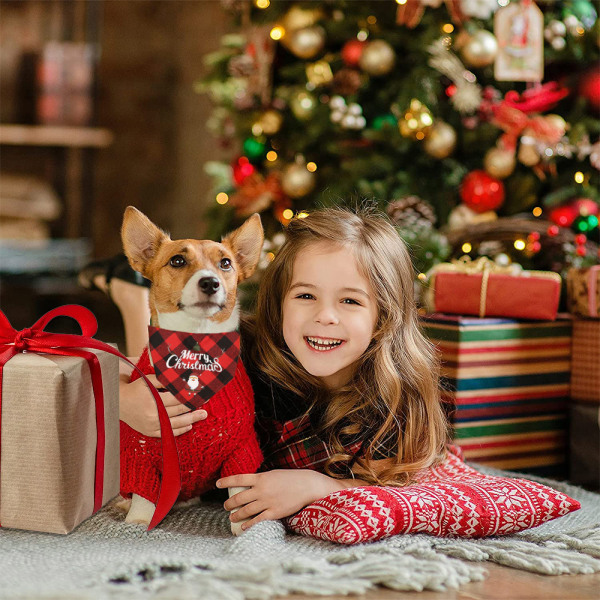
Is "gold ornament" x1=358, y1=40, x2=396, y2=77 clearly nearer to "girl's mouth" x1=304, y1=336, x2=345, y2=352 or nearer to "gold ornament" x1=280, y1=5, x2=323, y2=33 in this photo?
"gold ornament" x1=280, y1=5, x2=323, y2=33

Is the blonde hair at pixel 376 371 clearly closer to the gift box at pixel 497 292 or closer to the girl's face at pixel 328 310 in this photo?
the girl's face at pixel 328 310

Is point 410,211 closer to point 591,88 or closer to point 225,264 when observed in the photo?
point 591,88

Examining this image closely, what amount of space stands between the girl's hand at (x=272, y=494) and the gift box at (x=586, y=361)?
27.3 inches

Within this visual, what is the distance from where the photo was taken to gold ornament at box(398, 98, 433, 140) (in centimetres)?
204

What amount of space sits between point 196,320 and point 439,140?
1.20m

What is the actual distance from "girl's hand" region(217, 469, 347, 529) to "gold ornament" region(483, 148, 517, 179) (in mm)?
1163

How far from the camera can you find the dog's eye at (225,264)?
3.56 ft

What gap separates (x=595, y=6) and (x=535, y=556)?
64.7 inches

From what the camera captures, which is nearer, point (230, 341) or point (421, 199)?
point (230, 341)

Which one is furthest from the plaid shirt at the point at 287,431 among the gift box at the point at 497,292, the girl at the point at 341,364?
the gift box at the point at 497,292

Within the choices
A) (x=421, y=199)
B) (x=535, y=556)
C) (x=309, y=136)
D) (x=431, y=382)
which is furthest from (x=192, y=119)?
(x=535, y=556)

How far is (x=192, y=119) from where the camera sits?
3.88 meters

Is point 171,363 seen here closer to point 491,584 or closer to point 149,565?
point 149,565

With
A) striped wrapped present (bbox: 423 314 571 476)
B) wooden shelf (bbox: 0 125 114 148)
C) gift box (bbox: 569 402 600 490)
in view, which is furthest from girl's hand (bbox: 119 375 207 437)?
wooden shelf (bbox: 0 125 114 148)
